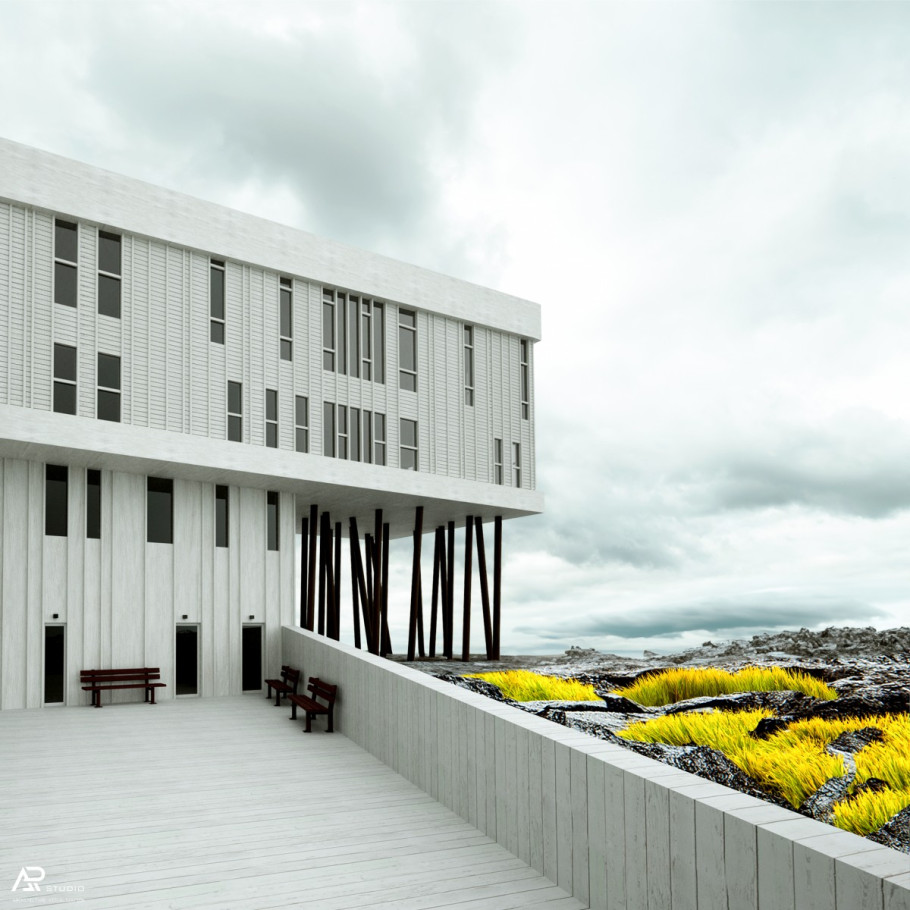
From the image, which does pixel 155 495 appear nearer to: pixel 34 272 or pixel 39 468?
pixel 39 468

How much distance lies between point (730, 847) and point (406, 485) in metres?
17.4

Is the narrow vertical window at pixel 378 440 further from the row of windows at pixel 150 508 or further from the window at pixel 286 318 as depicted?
the row of windows at pixel 150 508

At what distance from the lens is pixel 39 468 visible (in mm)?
17078

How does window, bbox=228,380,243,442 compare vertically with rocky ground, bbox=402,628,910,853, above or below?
above

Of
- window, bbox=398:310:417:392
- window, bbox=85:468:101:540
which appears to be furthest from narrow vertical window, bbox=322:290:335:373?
window, bbox=85:468:101:540

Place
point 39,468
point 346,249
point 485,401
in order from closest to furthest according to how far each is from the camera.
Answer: point 39,468 < point 346,249 < point 485,401

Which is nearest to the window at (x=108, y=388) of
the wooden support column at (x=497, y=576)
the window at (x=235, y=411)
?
the window at (x=235, y=411)

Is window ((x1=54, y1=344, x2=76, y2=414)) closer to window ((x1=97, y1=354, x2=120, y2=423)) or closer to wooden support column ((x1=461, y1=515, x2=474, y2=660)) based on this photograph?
window ((x1=97, y1=354, x2=120, y2=423))

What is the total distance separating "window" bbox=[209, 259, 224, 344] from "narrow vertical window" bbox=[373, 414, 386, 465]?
4585 millimetres

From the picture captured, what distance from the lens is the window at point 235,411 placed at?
19359 millimetres

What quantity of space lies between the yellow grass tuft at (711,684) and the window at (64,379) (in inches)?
450

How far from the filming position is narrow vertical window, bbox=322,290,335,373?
71.0 feet

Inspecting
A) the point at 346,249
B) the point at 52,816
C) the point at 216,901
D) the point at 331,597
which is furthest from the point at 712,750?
the point at 331,597

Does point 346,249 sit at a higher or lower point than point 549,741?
higher
